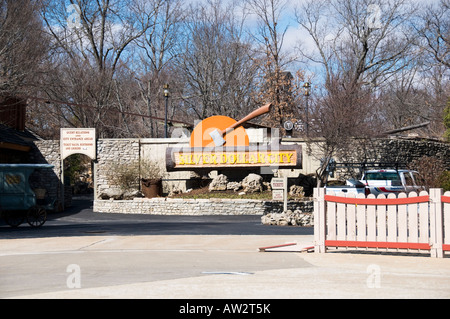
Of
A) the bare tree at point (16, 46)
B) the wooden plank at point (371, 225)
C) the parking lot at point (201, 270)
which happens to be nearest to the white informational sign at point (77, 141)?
the bare tree at point (16, 46)

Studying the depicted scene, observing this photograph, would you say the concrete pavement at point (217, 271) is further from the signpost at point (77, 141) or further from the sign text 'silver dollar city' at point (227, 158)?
the signpost at point (77, 141)

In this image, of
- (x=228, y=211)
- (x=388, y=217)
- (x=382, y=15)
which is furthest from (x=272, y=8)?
(x=388, y=217)

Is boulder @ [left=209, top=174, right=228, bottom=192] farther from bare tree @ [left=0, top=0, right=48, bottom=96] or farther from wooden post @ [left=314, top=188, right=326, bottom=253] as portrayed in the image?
wooden post @ [left=314, top=188, right=326, bottom=253]

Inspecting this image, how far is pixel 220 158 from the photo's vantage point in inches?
1134

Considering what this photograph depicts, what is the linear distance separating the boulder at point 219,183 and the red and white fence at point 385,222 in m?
17.2

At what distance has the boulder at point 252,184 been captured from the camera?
2852 centimetres

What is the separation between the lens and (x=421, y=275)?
8867 millimetres

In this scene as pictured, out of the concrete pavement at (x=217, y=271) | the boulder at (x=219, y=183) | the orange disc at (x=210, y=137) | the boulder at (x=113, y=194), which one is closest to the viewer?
the concrete pavement at (x=217, y=271)

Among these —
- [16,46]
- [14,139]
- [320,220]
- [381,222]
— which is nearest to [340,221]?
[320,220]

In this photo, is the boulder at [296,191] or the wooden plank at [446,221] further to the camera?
the boulder at [296,191]

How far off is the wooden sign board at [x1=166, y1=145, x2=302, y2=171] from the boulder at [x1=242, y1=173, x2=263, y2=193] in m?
0.60

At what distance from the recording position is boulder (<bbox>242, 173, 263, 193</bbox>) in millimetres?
28516

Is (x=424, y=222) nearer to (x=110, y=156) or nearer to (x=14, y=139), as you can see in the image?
(x=110, y=156)

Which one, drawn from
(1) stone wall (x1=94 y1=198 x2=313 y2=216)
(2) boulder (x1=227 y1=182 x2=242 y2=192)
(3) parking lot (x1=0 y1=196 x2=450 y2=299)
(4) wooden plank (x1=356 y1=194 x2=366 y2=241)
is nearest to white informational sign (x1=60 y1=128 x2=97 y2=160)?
(1) stone wall (x1=94 y1=198 x2=313 y2=216)
